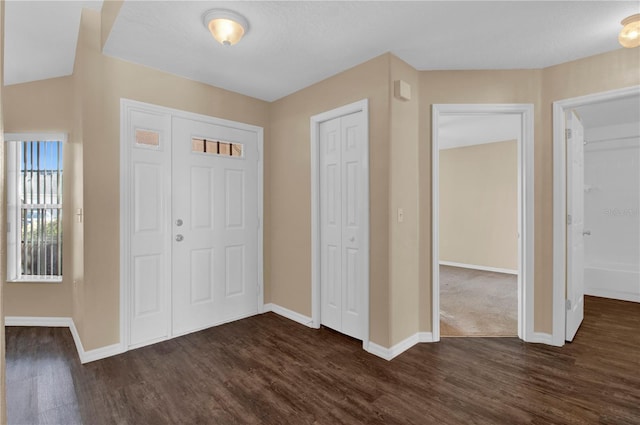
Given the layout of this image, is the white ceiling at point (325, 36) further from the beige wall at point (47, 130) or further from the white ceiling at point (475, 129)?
the white ceiling at point (475, 129)

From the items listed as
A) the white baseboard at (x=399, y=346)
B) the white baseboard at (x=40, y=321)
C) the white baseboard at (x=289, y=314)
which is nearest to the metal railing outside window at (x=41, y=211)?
the white baseboard at (x=40, y=321)

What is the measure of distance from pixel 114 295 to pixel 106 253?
37 centimetres

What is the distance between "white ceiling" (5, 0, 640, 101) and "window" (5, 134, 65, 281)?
0.85 meters

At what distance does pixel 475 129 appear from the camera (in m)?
5.32

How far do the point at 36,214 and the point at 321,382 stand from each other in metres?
3.59

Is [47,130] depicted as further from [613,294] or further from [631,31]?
[613,294]

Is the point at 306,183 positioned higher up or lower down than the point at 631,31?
lower down

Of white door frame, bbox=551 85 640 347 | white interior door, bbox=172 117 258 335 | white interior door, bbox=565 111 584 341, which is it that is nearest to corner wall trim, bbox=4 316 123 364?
white interior door, bbox=172 117 258 335

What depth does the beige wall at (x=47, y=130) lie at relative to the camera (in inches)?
139

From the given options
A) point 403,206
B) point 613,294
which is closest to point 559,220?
point 403,206

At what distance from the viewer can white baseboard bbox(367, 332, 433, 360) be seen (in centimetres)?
276

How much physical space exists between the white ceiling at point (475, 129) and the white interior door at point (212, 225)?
104 inches

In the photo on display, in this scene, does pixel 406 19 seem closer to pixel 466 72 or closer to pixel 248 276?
pixel 466 72

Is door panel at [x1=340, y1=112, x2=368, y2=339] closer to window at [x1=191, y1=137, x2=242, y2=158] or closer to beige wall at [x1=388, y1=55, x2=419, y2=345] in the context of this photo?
beige wall at [x1=388, y1=55, x2=419, y2=345]
